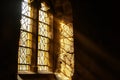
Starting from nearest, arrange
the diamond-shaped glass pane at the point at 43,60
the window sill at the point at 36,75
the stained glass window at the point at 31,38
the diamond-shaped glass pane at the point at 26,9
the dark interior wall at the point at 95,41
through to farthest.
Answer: the window sill at the point at 36,75
the dark interior wall at the point at 95,41
the stained glass window at the point at 31,38
the diamond-shaped glass pane at the point at 26,9
the diamond-shaped glass pane at the point at 43,60

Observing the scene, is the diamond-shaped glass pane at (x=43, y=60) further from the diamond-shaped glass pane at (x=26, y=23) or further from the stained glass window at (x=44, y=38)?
the diamond-shaped glass pane at (x=26, y=23)

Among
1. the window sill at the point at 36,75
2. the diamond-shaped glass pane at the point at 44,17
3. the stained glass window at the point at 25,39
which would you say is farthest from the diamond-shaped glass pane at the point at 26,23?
the window sill at the point at 36,75

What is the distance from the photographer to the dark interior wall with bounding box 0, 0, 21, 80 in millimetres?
3223

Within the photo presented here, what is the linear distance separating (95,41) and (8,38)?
1.91 m

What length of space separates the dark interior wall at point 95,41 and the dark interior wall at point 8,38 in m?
1.70

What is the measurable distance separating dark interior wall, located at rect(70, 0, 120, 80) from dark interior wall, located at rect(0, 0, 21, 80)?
1699mm

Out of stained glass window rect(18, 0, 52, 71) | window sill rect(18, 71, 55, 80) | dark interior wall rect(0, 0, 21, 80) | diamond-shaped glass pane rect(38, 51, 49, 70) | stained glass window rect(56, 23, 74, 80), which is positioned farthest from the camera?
stained glass window rect(56, 23, 74, 80)

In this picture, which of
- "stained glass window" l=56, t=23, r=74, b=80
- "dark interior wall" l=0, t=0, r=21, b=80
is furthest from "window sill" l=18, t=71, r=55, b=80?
"dark interior wall" l=0, t=0, r=21, b=80

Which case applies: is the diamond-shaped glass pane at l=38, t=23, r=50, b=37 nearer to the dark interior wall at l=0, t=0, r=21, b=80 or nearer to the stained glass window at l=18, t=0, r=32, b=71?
the stained glass window at l=18, t=0, r=32, b=71

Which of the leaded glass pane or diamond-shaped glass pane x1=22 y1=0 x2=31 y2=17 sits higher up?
diamond-shaped glass pane x1=22 y1=0 x2=31 y2=17

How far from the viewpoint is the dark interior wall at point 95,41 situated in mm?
4426

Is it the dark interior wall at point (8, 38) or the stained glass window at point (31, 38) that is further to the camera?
the stained glass window at point (31, 38)

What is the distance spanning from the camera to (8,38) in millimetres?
3344

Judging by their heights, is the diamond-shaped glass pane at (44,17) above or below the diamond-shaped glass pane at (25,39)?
above
